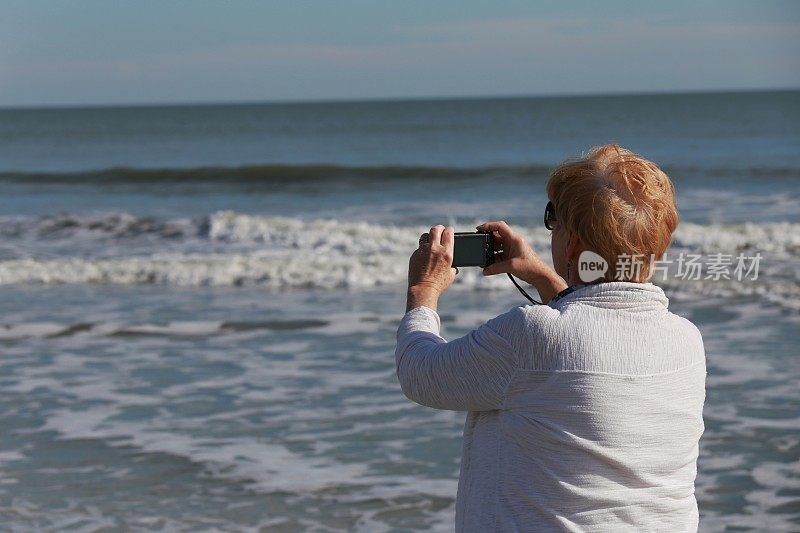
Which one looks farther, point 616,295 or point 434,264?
point 434,264

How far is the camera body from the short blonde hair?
31 cm

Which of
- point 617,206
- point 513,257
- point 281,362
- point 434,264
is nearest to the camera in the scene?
point 617,206

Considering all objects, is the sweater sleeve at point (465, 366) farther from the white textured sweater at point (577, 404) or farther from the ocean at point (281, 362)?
the ocean at point (281, 362)

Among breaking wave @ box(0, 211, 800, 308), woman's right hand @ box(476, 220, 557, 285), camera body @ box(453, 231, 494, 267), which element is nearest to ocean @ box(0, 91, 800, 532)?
breaking wave @ box(0, 211, 800, 308)

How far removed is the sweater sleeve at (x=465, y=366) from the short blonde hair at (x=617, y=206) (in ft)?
0.56

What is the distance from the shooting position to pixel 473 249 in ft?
6.74

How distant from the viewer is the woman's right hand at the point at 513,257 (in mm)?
2152

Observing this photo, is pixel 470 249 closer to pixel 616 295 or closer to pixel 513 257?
pixel 513 257

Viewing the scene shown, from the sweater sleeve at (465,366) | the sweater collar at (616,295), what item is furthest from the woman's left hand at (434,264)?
the sweater collar at (616,295)

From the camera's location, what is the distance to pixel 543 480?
1.74 meters

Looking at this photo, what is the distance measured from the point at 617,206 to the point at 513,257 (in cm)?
50

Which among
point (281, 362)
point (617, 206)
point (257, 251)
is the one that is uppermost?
point (617, 206)

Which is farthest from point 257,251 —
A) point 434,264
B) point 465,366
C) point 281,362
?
point 465,366

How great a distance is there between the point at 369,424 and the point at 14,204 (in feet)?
61.6
